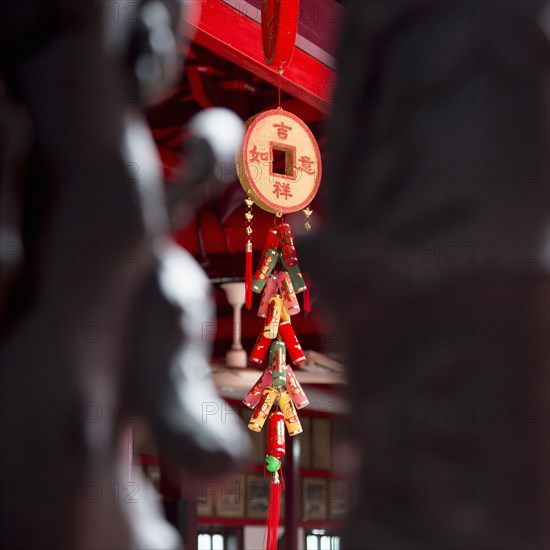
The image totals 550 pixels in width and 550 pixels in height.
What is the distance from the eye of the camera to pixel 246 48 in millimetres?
3602

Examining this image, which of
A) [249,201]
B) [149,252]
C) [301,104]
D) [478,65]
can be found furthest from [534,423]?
[301,104]

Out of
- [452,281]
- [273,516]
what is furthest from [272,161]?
[452,281]

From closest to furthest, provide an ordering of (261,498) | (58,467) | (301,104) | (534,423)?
Answer: (534,423) < (58,467) < (301,104) < (261,498)

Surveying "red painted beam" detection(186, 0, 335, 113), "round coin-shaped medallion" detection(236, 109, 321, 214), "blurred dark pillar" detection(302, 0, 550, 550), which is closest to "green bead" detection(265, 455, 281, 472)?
"round coin-shaped medallion" detection(236, 109, 321, 214)

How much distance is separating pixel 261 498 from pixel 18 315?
757cm

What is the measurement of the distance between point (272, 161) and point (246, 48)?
0.61 m

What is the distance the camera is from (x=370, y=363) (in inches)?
21.4

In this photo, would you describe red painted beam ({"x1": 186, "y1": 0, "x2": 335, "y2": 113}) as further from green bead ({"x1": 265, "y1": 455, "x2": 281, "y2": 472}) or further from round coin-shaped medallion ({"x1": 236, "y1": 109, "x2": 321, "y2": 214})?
green bead ({"x1": 265, "y1": 455, "x2": 281, "y2": 472})

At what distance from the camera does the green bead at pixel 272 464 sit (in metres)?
3.54

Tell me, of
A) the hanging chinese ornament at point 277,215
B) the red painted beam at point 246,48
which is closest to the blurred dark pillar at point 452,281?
the hanging chinese ornament at point 277,215

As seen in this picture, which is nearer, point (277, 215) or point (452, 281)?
point (452, 281)

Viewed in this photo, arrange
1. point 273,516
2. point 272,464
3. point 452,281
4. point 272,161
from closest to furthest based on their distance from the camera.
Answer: point 452,281
point 272,161
point 273,516
point 272,464

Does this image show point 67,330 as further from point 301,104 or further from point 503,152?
point 301,104

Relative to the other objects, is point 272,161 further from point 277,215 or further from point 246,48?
point 246,48
